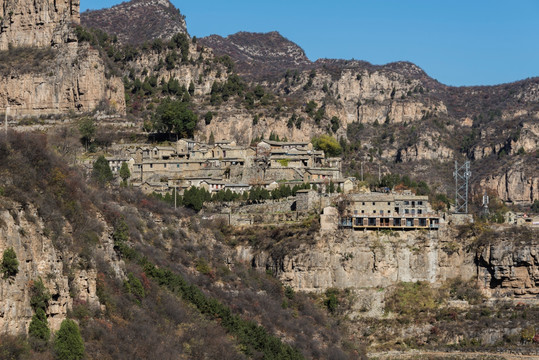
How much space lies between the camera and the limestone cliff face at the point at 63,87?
452ft

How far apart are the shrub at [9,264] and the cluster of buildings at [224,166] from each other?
5636 cm

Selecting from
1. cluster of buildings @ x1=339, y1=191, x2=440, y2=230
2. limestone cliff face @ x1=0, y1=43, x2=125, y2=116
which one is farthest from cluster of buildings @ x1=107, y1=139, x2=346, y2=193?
limestone cliff face @ x1=0, y1=43, x2=125, y2=116

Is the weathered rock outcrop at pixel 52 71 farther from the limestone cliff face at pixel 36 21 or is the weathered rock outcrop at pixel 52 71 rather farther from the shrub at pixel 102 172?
the shrub at pixel 102 172

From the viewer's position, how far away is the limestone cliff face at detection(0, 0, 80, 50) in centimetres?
14462

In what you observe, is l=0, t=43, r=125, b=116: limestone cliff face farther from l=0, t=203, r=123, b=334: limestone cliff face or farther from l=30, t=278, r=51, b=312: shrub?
l=30, t=278, r=51, b=312: shrub

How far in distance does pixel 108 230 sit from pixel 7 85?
77.1 metres

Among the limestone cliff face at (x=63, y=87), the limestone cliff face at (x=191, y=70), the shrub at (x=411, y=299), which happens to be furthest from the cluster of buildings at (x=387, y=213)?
the limestone cliff face at (x=191, y=70)

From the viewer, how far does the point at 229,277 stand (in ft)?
298

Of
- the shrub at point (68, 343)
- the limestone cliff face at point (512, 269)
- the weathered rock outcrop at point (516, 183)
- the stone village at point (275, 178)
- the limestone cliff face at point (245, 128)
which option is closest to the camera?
the shrub at point (68, 343)

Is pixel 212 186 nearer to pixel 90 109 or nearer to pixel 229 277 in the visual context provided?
pixel 229 277

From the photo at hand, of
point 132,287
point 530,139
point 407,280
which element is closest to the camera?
point 132,287

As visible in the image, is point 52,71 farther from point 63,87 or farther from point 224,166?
point 224,166

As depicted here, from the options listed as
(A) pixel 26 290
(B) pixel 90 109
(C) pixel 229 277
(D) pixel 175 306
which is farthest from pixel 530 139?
(A) pixel 26 290

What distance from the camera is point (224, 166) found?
118 meters
